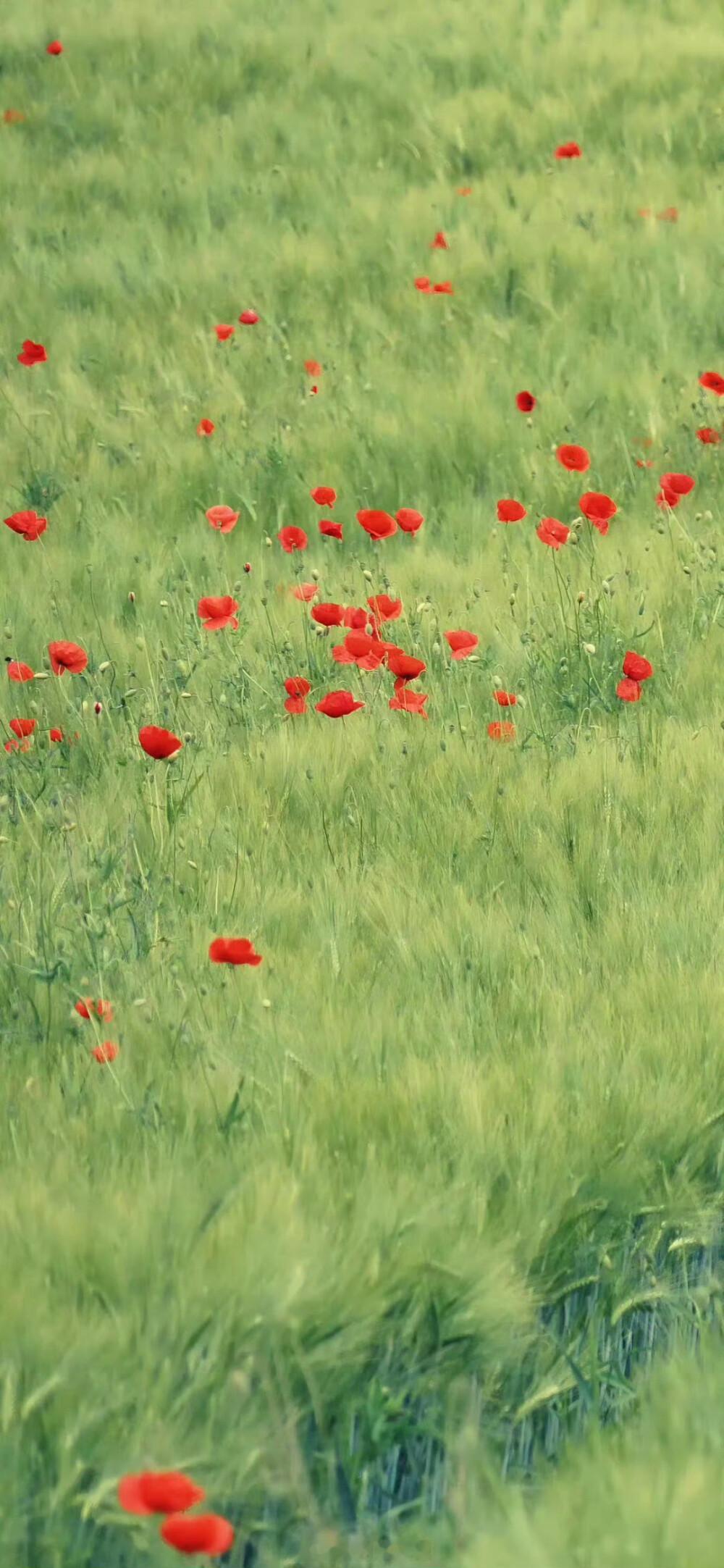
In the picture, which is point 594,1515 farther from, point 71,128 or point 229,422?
point 71,128

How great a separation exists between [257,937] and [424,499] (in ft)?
8.22

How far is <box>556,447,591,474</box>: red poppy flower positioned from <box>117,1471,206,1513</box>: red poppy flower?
3.14 m

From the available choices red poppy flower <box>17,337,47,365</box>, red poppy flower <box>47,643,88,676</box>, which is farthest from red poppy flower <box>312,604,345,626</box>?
red poppy flower <box>17,337,47,365</box>

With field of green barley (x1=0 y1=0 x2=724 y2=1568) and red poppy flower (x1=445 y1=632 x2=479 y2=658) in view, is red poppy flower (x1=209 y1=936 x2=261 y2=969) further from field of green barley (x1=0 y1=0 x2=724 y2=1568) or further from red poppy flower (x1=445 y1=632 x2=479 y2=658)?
red poppy flower (x1=445 y1=632 x2=479 y2=658)

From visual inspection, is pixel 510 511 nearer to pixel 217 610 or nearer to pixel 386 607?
pixel 386 607

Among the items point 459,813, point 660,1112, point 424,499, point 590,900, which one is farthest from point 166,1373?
point 424,499

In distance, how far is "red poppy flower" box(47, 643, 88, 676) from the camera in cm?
319

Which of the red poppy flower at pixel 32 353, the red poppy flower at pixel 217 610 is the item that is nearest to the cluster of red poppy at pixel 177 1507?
the red poppy flower at pixel 217 610

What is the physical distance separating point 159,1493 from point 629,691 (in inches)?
90.0

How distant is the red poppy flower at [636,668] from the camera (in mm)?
3281

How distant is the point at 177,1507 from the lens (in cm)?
146

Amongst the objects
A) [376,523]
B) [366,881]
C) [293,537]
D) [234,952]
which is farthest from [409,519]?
[234,952]

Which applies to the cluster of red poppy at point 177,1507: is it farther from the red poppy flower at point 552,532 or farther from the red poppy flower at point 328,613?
the red poppy flower at point 552,532

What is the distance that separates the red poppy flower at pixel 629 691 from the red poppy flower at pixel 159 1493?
2.20 m
